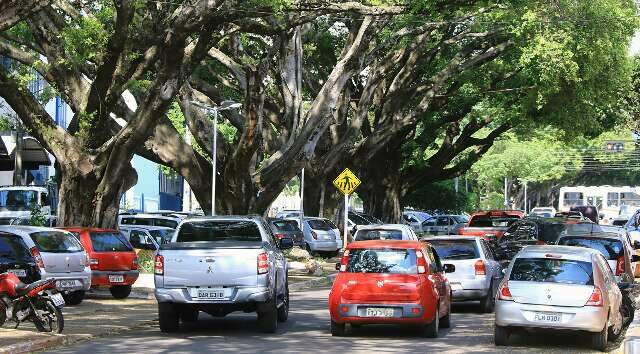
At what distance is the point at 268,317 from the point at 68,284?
17.2 ft

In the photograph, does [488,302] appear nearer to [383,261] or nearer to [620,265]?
[620,265]

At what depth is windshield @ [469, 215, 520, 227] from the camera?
116 ft

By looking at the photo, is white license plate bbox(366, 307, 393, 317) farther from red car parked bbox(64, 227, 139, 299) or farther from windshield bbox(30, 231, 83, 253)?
red car parked bbox(64, 227, 139, 299)

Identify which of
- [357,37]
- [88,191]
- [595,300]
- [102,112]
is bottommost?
[595,300]

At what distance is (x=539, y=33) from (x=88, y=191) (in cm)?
1729

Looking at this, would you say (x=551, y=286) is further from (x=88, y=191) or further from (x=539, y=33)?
(x=539, y=33)

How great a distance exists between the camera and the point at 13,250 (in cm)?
1911

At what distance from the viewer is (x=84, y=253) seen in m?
21.2

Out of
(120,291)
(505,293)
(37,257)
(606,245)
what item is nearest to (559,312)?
(505,293)

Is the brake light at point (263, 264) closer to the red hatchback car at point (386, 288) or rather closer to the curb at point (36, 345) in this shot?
the red hatchback car at point (386, 288)

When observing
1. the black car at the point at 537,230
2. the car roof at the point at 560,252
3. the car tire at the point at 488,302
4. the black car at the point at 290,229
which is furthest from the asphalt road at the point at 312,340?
the black car at the point at 290,229

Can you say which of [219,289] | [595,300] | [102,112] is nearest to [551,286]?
[595,300]

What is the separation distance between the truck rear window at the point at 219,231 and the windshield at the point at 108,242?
6.25 m

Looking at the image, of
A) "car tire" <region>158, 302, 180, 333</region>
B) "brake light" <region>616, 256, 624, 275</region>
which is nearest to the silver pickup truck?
"car tire" <region>158, 302, 180, 333</region>
